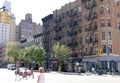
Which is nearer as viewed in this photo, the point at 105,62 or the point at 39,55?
the point at 105,62

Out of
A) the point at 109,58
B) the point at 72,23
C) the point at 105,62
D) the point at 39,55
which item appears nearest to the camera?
the point at 109,58

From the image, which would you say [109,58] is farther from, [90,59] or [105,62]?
[90,59]

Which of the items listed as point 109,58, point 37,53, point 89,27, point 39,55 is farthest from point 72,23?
point 109,58

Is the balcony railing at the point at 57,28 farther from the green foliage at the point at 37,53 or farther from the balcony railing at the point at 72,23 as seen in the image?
the green foliage at the point at 37,53

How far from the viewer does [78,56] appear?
219ft

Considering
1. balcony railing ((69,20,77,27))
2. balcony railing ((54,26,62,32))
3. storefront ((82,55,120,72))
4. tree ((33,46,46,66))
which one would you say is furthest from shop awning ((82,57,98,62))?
tree ((33,46,46,66))

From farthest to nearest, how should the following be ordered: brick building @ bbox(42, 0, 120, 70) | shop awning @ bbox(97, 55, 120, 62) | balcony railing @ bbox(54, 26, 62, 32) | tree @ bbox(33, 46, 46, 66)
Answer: tree @ bbox(33, 46, 46, 66) → balcony railing @ bbox(54, 26, 62, 32) → brick building @ bbox(42, 0, 120, 70) → shop awning @ bbox(97, 55, 120, 62)

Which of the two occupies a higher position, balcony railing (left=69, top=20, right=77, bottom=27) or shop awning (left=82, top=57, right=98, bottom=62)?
balcony railing (left=69, top=20, right=77, bottom=27)

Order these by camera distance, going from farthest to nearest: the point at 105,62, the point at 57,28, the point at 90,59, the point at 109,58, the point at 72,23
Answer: the point at 57,28 → the point at 72,23 → the point at 90,59 → the point at 105,62 → the point at 109,58

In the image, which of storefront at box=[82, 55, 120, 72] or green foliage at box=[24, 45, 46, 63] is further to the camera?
green foliage at box=[24, 45, 46, 63]

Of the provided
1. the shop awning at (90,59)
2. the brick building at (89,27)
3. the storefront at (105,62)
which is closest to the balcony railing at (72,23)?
the brick building at (89,27)

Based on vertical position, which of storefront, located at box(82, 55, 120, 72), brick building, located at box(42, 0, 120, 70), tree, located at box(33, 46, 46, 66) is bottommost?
storefront, located at box(82, 55, 120, 72)

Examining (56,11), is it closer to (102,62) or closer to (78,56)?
(78,56)

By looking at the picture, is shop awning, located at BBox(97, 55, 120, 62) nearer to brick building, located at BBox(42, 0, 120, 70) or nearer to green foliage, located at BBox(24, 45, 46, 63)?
brick building, located at BBox(42, 0, 120, 70)
